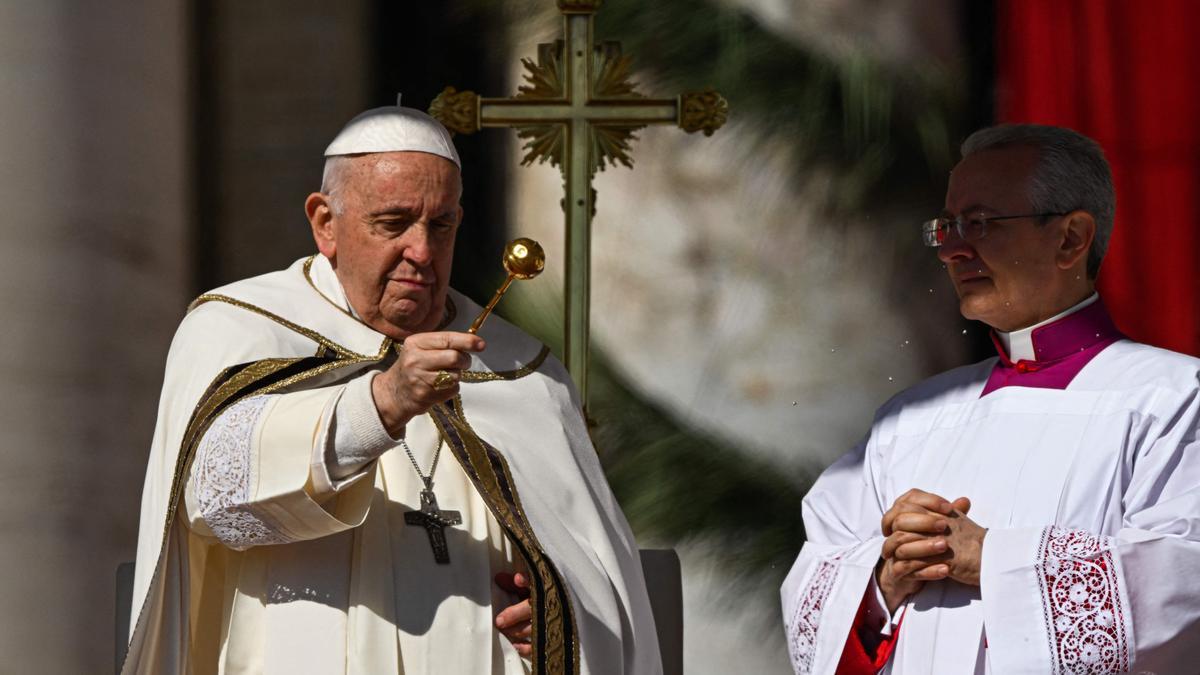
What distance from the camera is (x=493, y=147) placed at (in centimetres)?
763

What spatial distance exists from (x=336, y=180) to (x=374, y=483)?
819 mm

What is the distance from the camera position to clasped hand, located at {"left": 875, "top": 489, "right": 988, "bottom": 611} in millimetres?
4547

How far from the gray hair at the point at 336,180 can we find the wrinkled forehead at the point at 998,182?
1499 millimetres

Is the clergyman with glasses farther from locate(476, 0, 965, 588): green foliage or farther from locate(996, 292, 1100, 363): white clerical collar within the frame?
locate(476, 0, 965, 588): green foliage

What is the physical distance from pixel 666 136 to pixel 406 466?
295 cm

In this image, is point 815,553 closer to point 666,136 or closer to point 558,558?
point 558,558

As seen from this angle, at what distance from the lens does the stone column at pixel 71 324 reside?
5988 millimetres

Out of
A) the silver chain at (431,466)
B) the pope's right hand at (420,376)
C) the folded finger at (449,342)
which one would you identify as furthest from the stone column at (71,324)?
the folded finger at (449,342)

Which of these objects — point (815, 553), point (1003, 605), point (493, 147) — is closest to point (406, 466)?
point (815, 553)

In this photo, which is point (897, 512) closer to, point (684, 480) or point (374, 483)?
point (374, 483)

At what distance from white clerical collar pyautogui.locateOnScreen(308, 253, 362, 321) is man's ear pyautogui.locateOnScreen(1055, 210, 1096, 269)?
5.71 ft

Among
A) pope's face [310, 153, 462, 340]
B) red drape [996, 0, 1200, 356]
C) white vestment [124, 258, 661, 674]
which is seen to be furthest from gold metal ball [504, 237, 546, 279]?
red drape [996, 0, 1200, 356]

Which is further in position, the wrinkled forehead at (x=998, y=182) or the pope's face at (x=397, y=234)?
the pope's face at (x=397, y=234)

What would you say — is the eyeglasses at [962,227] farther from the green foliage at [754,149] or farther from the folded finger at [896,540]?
the green foliage at [754,149]
